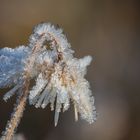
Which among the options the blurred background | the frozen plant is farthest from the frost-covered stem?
the blurred background

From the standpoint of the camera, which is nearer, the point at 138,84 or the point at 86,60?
the point at 86,60

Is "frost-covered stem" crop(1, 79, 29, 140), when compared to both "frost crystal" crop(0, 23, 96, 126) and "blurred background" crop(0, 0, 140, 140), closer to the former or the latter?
"frost crystal" crop(0, 23, 96, 126)

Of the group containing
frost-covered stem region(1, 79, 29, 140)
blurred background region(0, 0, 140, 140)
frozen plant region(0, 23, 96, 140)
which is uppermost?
blurred background region(0, 0, 140, 140)

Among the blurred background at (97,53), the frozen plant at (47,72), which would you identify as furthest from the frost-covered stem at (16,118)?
the blurred background at (97,53)

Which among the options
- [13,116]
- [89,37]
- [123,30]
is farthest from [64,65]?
[123,30]

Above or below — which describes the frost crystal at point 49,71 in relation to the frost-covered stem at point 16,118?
above

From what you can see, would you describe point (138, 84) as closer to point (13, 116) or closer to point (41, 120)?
point (41, 120)

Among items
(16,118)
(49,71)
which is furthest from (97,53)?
(16,118)

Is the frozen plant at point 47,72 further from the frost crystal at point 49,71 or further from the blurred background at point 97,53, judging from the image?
the blurred background at point 97,53
